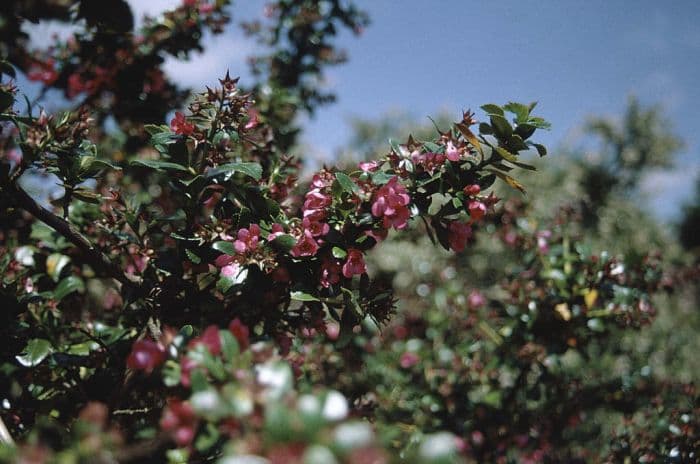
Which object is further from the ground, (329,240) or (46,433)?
(329,240)

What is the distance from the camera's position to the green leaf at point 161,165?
1.27 m

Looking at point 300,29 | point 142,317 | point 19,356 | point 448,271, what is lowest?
point 19,356

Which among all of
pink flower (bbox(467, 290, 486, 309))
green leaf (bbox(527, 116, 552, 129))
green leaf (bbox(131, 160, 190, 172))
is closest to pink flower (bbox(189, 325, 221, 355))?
green leaf (bbox(131, 160, 190, 172))

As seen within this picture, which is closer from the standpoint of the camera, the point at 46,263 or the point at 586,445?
the point at 46,263

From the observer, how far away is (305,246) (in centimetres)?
126

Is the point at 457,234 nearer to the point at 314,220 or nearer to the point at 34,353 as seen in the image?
the point at 314,220

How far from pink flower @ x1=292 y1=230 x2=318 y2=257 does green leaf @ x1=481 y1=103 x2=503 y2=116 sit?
1.87 feet

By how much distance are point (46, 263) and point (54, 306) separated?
0.81ft

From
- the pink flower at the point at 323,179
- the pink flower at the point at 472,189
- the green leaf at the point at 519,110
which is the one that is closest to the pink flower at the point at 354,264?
the pink flower at the point at 323,179

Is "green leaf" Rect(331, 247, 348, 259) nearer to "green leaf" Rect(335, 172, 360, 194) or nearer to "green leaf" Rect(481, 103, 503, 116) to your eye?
"green leaf" Rect(335, 172, 360, 194)

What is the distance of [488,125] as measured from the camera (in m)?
1.33

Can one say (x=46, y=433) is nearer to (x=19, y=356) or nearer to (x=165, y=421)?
(x=165, y=421)

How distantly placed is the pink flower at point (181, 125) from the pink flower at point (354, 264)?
552 mm

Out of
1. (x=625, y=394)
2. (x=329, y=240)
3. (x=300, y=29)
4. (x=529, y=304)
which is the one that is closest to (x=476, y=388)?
(x=529, y=304)
